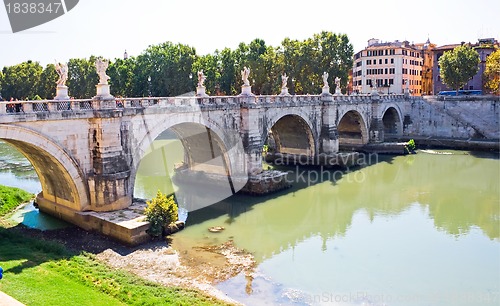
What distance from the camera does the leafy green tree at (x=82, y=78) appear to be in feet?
173

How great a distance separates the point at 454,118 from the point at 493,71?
19.1ft

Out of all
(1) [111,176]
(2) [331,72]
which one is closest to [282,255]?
(1) [111,176]

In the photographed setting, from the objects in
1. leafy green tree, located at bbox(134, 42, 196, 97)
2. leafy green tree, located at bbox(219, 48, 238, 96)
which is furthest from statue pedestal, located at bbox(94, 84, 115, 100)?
leafy green tree, located at bbox(219, 48, 238, 96)

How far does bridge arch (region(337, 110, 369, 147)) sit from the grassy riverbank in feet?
101

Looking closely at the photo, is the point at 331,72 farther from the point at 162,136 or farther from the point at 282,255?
the point at 282,255

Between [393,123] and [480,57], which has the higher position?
[480,57]

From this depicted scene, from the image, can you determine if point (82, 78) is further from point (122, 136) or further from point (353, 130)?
point (122, 136)

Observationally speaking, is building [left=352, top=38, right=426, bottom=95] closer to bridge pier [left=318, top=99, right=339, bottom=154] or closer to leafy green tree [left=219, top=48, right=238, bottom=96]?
leafy green tree [left=219, top=48, right=238, bottom=96]

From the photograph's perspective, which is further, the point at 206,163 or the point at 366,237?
the point at 206,163

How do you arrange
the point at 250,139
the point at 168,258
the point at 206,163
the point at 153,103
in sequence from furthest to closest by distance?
the point at 206,163, the point at 250,139, the point at 153,103, the point at 168,258

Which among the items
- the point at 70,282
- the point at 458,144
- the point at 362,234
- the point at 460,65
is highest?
the point at 460,65

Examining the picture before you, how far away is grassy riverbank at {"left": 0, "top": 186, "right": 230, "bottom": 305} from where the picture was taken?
11234mm

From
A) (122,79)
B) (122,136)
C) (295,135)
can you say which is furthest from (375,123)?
(122,79)

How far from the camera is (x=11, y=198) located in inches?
847
